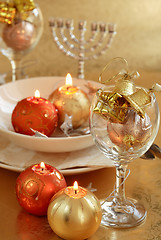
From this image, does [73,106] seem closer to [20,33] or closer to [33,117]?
[33,117]

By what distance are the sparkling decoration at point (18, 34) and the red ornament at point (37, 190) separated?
1.95 feet

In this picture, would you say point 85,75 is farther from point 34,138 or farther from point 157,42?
point 157,42

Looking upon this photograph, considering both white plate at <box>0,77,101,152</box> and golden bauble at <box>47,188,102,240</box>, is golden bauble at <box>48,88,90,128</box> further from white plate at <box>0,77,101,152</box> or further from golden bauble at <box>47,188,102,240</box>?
golden bauble at <box>47,188,102,240</box>

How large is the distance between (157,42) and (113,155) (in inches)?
79.0

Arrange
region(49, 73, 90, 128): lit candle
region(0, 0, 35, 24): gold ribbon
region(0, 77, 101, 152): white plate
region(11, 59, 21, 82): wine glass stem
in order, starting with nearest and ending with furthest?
region(0, 77, 101, 152): white plate < region(49, 73, 90, 128): lit candle < region(0, 0, 35, 24): gold ribbon < region(11, 59, 21, 82): wine glass stem

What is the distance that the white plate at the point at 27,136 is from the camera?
674 millimetres

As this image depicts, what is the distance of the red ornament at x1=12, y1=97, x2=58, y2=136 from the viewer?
737 millimetres

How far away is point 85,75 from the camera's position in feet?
4.04

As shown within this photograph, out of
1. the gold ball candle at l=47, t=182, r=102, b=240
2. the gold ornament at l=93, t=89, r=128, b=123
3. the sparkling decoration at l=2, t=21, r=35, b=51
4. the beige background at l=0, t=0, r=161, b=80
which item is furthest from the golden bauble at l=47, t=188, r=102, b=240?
the beige background at l=0, t=0, r=161, b=80

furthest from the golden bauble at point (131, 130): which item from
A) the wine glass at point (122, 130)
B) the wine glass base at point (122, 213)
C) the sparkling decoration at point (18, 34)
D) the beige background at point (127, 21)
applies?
the beige background at point (127, 21)

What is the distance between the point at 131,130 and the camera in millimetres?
534

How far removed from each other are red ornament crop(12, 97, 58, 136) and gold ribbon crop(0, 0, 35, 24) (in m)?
0.39

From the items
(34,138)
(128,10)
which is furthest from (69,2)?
(34,138)

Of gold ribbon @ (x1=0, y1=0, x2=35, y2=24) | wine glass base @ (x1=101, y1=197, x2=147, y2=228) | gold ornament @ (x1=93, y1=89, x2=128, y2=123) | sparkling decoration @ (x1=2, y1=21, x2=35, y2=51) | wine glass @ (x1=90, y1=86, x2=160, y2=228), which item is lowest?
wine glass base @ (x1=101, y1=197, x2=147, y2=228)
